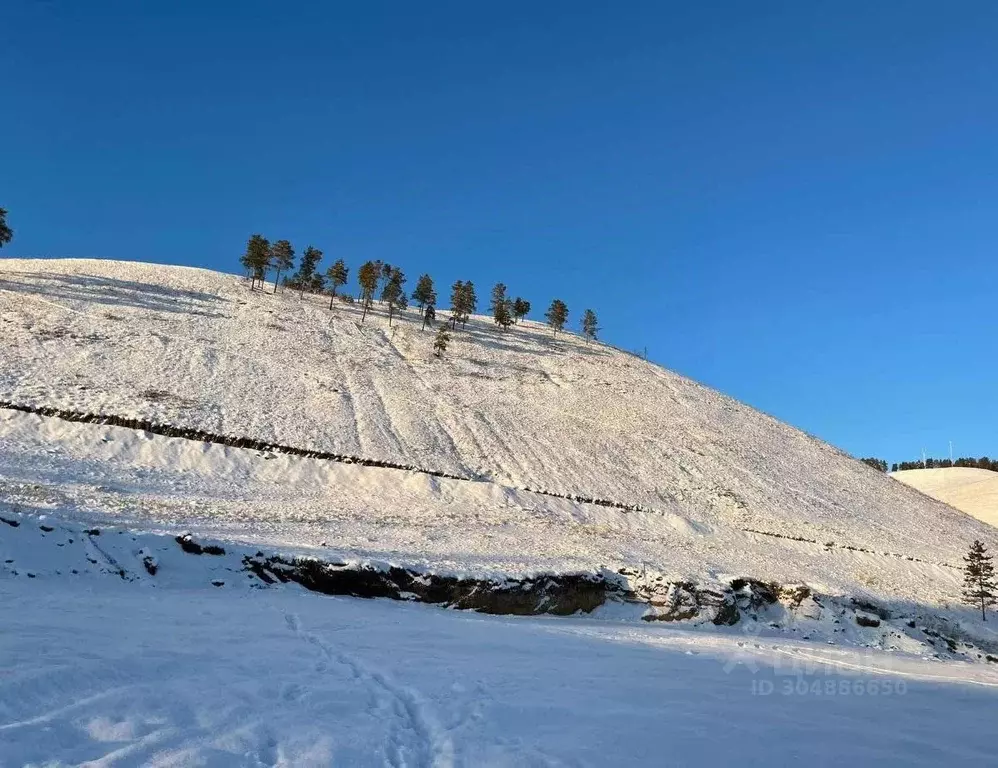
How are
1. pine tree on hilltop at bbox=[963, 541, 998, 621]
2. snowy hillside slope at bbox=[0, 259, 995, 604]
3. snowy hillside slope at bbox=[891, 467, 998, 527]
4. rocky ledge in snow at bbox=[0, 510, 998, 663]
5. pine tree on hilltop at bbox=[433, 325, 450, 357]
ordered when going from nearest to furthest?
1. rocky ledge in snow at bbox=[0, 510, 998, 663]
2. snowy hillside slope at bbox=[0, 259, 995, 604]
3. pine tree on hilltop at bbox=[963, 541, 998, 621]
4. pine tree on hilltop at bbox=[433, 325, 450, 357]
5. snowy hillside slope at bbox=[891, 467, 998, 527]

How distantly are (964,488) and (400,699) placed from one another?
358 ft

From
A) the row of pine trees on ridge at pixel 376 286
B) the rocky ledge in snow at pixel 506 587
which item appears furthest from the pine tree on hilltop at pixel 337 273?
the rocky ledge in snow at pixel 506 587

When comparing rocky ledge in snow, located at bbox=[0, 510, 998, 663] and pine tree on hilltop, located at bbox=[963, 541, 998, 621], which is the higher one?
pine tree on hilltop, located at bbox=[963, 541, 998, 621]

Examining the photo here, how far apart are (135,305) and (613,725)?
2683 inches

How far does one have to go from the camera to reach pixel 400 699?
7.36 m

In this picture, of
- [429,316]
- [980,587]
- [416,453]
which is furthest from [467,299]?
[980,587]

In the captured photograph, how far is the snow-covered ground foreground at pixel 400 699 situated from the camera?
5.48 m

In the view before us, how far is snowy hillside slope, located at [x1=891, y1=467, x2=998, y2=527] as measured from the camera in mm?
73938

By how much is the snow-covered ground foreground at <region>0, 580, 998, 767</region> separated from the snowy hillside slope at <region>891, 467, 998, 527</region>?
76846 mm

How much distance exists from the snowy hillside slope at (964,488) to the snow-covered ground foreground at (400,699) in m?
76.8

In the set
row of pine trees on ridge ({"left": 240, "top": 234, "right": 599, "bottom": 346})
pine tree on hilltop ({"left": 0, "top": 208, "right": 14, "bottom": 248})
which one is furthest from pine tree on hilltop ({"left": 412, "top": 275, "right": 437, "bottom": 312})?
pine tree on hilltop ({"left": 0, "top": 208, "right": 14, "bottom": 248})

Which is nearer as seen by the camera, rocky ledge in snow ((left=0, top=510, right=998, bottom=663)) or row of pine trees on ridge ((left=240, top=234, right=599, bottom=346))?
rocky ledge in snow ((left=0, top=510, right=998, bottom=663))

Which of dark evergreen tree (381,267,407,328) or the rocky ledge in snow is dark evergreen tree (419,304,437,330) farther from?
the rocky ledge in snow

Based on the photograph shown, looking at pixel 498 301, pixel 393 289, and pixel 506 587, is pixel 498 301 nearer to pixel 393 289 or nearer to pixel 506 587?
pixel 393 289
